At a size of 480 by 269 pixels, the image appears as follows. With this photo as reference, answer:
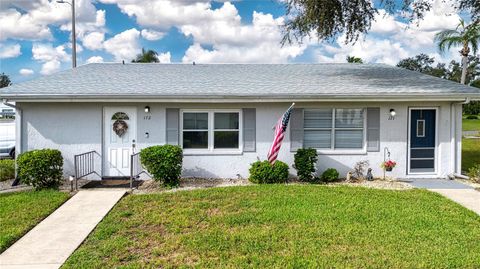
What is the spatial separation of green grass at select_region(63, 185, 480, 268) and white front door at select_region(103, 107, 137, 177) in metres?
2.43

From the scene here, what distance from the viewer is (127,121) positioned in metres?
11.1

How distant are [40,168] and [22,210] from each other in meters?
1.94

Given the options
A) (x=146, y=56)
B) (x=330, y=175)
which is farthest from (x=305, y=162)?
(x=146, y=56)

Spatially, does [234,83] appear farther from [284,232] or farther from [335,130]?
[284,232]

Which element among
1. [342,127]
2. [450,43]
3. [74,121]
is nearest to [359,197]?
[342,127]

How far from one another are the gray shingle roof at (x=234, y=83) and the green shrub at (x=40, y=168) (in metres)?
1.71

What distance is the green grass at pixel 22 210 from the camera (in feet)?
20.8

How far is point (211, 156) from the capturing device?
11.2 m

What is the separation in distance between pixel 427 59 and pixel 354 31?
66859 mm

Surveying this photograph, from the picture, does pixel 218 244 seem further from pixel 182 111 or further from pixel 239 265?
pixel 182 111

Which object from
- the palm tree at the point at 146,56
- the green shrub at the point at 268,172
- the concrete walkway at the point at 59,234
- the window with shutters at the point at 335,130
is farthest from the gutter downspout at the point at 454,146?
the palm tree at the point at 146,56

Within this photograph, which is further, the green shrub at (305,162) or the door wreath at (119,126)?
the door wreath at (119,126)

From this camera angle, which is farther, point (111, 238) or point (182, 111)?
point (182, 111)

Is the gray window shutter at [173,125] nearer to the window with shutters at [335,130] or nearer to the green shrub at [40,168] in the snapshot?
the green shrub at [40,168]
